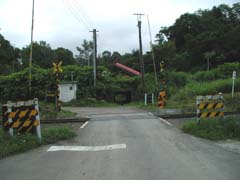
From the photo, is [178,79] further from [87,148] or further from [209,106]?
[87,148]

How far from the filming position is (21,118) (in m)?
10.0

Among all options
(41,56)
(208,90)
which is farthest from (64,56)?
(208,90)

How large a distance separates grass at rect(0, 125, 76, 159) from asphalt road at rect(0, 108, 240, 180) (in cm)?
31

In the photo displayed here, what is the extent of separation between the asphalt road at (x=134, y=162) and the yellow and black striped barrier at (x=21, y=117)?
41.3 inches

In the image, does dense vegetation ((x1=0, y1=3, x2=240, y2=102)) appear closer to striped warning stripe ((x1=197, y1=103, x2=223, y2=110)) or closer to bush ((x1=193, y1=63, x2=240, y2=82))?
bush ((x1=193, y1=63, x2=240, y2=82))

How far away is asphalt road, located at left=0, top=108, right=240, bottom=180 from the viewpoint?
6.10m

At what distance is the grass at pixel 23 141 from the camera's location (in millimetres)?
8594

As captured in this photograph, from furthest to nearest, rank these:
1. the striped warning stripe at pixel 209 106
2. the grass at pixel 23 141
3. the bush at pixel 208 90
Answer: the bush at pixel 208 90 < the striped warning stripe at pixel 209 106 < the grass at pixel 23 141

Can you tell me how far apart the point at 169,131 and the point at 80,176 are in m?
6.85

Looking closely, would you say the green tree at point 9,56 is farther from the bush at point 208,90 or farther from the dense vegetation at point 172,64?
the bush at point 208,90

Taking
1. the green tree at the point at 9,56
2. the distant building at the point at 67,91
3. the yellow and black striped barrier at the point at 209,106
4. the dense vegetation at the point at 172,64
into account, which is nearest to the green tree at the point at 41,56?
the dense vegetation at the point at 172,64

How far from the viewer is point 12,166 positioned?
7.17 metres

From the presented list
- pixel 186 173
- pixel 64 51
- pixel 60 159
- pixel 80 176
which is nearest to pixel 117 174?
pixel 80 176

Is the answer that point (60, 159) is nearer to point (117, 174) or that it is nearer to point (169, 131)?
point (117, 174)
